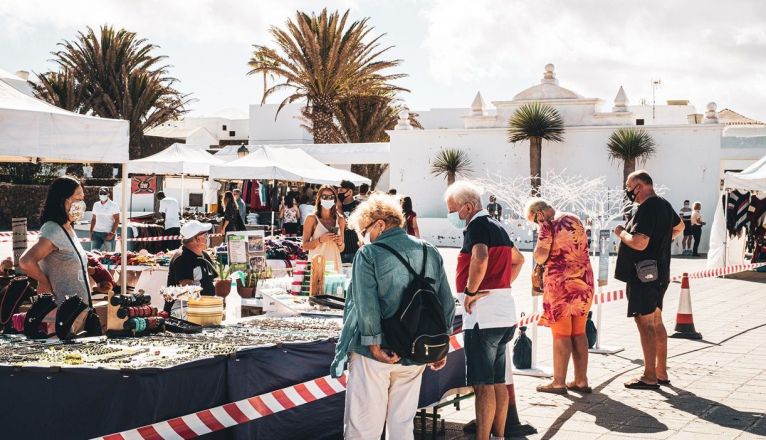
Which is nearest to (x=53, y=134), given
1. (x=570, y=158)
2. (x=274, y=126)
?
(x=570, y=158)

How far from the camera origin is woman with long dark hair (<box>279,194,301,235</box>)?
21406mm

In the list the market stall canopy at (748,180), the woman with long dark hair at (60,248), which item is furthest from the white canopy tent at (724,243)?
the woman with long dark hair at (60,248)

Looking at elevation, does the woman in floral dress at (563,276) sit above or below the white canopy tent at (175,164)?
below

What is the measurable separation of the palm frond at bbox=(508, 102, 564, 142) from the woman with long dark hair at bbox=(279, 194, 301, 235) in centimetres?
1264

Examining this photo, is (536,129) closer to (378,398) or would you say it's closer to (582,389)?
(582,389)

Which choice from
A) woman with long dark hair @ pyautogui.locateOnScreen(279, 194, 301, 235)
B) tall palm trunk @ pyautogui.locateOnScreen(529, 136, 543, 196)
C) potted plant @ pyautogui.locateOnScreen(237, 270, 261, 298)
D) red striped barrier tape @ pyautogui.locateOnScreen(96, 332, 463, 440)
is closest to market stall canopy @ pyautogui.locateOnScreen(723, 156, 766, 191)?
woman with long dark hair @ pyautogui.locateOnScreen(279, 194, 301, 235)

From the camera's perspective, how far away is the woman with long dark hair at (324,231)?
921cm

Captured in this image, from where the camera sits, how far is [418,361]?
460 cm

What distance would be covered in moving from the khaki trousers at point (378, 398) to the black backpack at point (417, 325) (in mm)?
158

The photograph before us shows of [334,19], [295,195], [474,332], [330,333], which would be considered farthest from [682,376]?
[334,19]

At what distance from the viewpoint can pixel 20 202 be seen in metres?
37.3

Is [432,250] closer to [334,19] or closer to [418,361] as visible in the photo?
[418,361]

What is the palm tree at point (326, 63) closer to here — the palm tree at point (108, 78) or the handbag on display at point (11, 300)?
the palm tree at point (108, 78)

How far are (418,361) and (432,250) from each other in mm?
610
